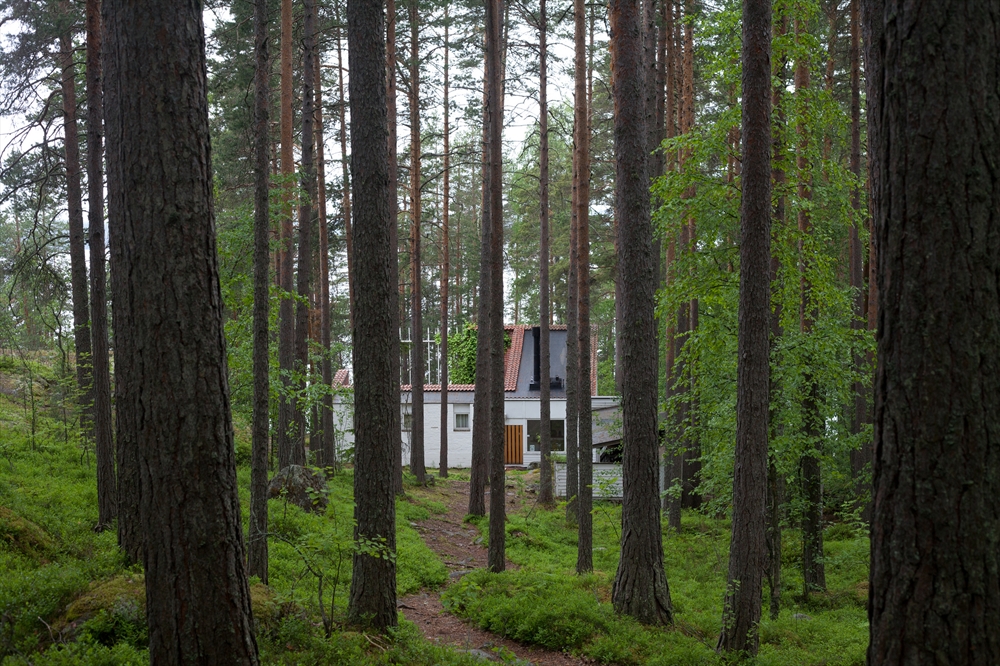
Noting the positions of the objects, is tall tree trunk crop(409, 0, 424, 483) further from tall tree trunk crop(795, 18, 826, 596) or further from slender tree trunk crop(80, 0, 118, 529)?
tall tree trunk crop(795, 18, 826, 596)

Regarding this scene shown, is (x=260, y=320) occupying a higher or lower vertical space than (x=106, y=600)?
higher

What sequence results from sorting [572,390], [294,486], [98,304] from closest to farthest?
[98,304], [294,486], [572,390]

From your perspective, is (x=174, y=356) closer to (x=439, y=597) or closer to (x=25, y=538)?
(x=25, y=538)

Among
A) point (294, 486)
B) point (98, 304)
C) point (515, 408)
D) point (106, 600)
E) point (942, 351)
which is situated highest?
point (98, 304)

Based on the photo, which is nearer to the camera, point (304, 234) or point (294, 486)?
point (294, 486)

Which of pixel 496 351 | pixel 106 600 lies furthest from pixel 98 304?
pixel 496 351

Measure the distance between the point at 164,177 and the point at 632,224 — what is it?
5.67 metres

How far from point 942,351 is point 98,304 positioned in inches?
345

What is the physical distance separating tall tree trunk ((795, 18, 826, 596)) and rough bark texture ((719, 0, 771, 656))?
7.47 feet

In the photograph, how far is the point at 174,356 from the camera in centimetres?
366

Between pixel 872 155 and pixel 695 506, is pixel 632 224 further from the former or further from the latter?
pixel 695 506

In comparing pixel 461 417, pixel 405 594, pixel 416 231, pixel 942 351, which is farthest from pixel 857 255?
pixel 461 417

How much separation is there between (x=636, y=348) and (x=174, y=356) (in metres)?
5.68

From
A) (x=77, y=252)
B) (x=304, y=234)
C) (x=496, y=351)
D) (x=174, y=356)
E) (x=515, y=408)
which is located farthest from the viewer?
(x=515, y=408)
